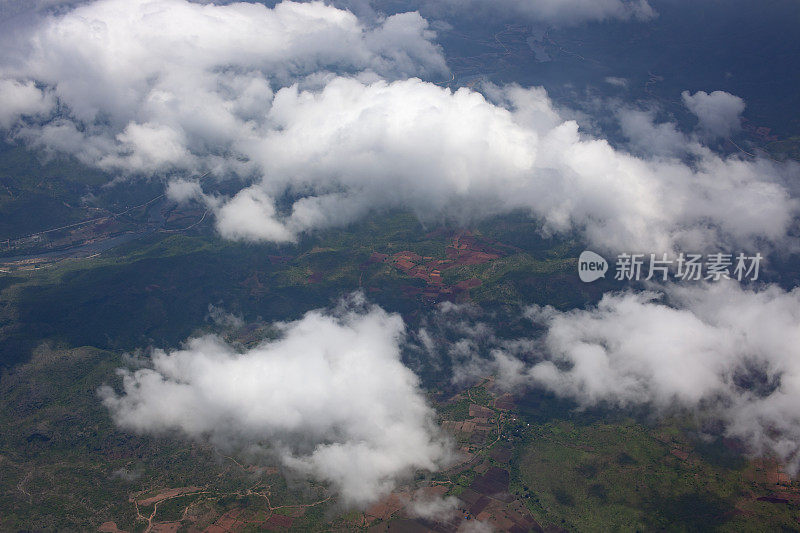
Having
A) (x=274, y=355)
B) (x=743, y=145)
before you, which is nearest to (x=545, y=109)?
(x=743, y=145)

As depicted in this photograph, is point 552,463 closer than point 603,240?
Yes

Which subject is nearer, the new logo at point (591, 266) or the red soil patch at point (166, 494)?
the red soil patch at point (166, 494)

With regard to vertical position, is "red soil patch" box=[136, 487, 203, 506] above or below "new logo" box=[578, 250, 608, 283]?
below

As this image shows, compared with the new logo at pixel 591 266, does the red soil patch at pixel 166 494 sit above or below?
below

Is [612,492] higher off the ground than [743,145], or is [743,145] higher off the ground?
[743,145]

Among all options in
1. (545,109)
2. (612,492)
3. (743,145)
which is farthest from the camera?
(545,109)

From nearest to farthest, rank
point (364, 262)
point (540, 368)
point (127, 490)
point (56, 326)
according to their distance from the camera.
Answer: point (127, 490) < point (540, 368) < point (56, 326) < point (364, 262)

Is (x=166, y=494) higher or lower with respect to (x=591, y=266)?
lower

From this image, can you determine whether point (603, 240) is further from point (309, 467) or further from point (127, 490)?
point (127, 490)

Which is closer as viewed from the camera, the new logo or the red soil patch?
the red soil patch

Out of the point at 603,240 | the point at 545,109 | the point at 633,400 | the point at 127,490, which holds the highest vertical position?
the point at 545,109

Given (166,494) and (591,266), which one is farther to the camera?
(591,266)
